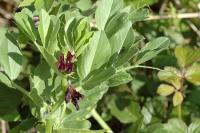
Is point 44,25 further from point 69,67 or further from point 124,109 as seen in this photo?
point 124,109

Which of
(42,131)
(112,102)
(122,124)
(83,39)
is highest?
(83,39)

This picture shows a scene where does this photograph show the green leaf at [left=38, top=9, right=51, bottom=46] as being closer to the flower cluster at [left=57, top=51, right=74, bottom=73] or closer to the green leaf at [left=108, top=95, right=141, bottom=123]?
the flower cluster at [left=57, top=51, right=74, bottom=73]

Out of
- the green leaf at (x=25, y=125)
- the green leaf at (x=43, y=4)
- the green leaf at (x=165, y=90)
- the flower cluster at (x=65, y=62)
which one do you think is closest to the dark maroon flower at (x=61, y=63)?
the flower cluster at (x=65, y=62)

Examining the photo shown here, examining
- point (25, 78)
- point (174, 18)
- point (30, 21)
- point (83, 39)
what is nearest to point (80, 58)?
point (83, 39)

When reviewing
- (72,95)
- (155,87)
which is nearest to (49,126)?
(72,95)

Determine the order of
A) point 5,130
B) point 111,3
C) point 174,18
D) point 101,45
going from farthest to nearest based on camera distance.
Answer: point 174,18
point 5,130
point 111,3
point 101,45

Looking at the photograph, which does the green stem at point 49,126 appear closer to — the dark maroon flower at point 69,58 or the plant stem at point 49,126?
the plant stem at point 49,126

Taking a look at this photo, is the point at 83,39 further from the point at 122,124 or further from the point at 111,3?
the point at 122,124
